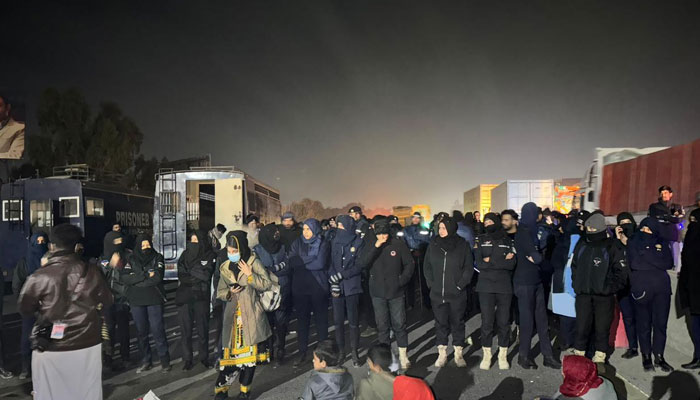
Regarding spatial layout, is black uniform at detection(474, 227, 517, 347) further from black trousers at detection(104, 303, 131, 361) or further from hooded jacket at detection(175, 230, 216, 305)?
Answer: black trousers at detection(104, 303, 131, 361)

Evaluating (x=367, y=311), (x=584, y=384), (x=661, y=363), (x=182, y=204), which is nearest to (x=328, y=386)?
(x=584, y=384)

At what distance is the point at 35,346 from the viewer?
3.75m

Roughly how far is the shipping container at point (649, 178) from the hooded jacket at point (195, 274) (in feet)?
33.4

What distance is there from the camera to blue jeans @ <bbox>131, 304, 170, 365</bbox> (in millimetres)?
6211

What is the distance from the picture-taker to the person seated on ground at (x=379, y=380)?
11.7 feet

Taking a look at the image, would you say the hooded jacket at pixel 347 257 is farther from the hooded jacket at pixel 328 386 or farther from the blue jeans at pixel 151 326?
the hooded jacket at pixel 328 386

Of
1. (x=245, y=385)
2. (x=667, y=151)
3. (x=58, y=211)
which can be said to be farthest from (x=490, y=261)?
(x=58, y=211)

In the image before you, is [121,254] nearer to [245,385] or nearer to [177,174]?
[245,385]

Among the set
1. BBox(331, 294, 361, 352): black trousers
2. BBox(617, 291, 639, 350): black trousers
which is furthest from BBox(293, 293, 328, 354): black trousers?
BBox(617, 291, 639, 350): black trousers

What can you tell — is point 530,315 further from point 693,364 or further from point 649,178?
point 649,178

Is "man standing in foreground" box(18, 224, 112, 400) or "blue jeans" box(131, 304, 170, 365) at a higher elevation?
"man standing in foreground" box(18, 224, 112, 400)

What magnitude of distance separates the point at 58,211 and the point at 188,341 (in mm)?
11137

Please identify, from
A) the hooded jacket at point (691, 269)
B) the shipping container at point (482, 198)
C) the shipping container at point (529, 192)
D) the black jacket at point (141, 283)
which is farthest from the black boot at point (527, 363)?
the shipping container at point (482, 198)

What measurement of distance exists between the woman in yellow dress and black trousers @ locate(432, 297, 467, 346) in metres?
2.46
